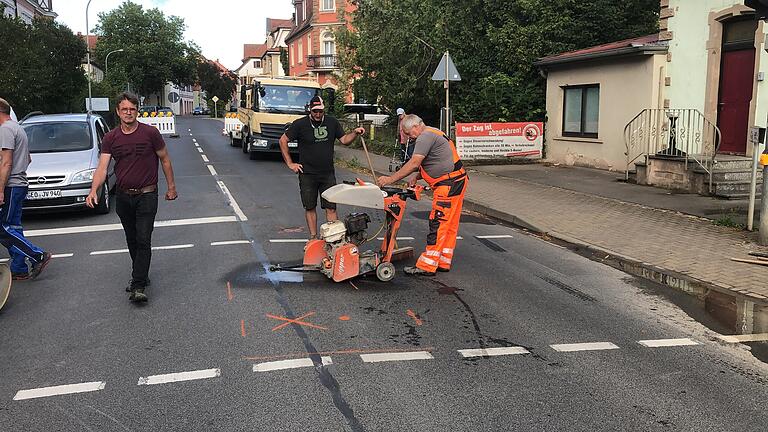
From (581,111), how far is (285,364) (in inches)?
624

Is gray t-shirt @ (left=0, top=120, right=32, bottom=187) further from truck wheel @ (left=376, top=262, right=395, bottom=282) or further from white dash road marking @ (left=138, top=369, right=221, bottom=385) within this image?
truck wheel @ (left=376, top=262, right=395, bottom=282)

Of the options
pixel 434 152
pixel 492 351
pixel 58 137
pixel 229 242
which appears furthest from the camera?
pixel 58 137

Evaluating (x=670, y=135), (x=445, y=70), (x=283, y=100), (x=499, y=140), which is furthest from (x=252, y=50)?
(x=670, y=135)

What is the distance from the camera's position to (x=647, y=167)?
14055 mm

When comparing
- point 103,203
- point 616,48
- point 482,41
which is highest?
point 482,41

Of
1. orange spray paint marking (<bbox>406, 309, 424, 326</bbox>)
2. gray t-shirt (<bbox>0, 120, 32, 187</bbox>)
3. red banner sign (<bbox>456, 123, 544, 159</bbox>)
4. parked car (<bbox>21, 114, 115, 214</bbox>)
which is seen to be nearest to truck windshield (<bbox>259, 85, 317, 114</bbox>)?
red banner sign (<bbox>456, 123, 544, 159</bbox>)

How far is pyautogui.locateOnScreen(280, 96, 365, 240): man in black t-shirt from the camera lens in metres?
7.55

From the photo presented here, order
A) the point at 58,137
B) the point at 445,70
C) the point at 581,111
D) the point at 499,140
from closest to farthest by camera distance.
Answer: the point at 58,137
the point at 445,70
the point at 581,111
the point at 499,140

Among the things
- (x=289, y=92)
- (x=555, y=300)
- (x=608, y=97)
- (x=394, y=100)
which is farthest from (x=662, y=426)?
(x=394, y=100)

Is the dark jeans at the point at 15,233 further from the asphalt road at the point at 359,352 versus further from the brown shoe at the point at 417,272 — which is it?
the brown shoe at the point at 417,272

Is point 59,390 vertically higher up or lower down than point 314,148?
lower down

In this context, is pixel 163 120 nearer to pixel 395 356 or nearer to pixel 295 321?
pixel 295 321

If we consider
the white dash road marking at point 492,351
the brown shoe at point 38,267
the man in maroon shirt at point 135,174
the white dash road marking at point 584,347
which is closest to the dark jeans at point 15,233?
the brown shoe at point 38,267

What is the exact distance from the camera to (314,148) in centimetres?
762
